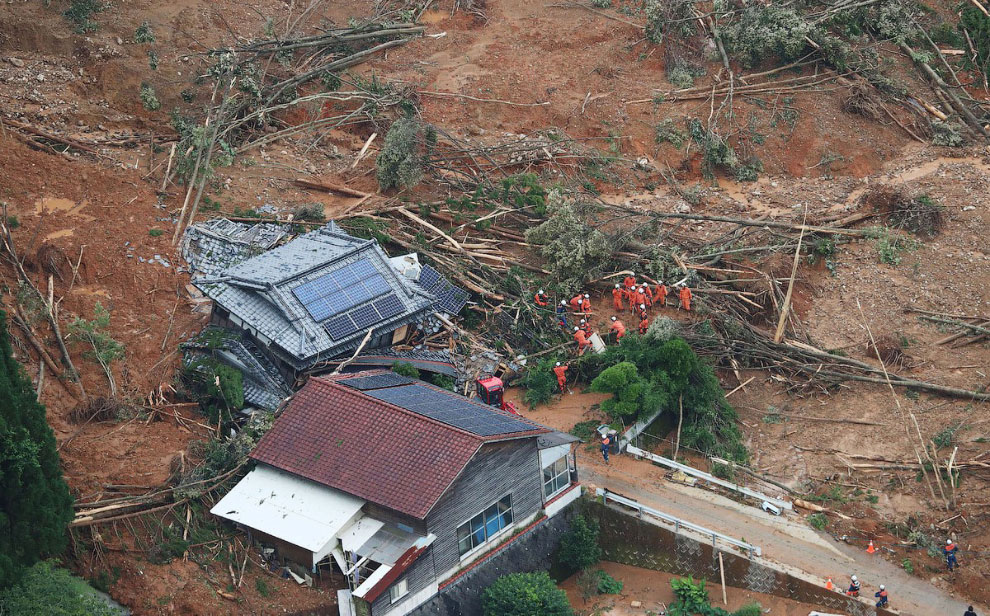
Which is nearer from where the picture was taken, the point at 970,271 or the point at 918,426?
the point at 918,426

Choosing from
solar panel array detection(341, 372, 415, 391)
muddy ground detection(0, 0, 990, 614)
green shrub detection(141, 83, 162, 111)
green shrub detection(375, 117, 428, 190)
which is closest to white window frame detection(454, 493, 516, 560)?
muddy ground detection(0, 0, 990, 614)

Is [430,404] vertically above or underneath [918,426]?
above

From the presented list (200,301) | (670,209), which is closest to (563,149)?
(670,209)

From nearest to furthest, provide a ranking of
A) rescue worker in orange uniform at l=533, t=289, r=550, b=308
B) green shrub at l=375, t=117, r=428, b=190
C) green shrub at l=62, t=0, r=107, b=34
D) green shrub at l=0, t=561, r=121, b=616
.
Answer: green shrub at l=0, t=561, r=121, b=616, rescue worker in orange uniform at l=533, t=289, r=550, b=308, green shrub at l=375, t=117, r=428, b=190, green shrub at l=62, t=0, r=107, b=34

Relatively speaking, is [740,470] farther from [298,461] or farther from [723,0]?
[723,0]

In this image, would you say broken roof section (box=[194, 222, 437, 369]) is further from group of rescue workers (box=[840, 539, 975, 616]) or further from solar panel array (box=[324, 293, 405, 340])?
group of rescue workers (box=[840, 539, 975, 616])

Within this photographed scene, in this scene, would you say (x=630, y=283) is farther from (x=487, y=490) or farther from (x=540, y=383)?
(x=487, y=490)
